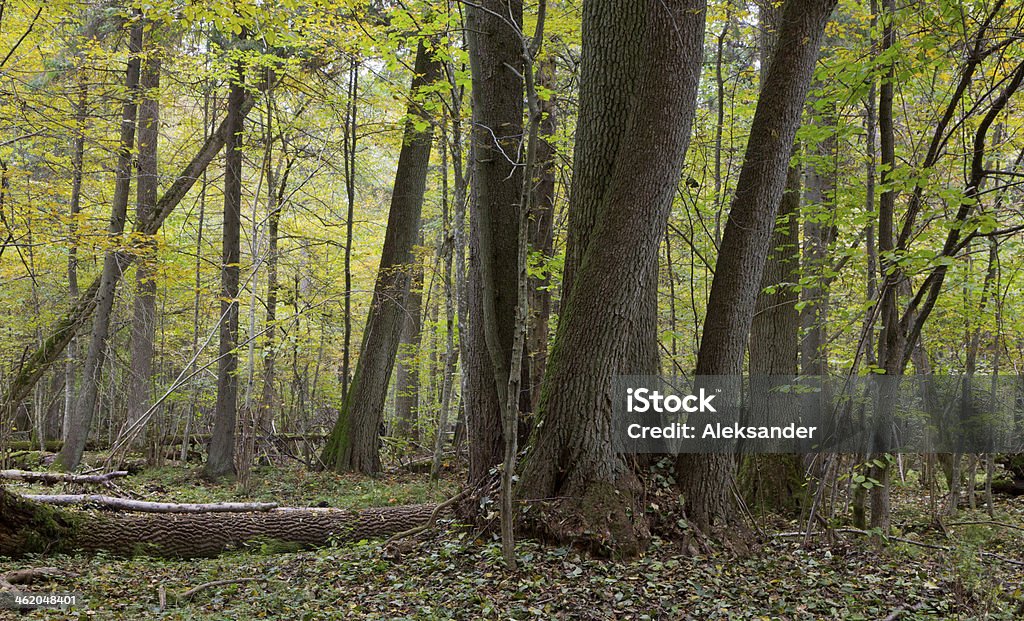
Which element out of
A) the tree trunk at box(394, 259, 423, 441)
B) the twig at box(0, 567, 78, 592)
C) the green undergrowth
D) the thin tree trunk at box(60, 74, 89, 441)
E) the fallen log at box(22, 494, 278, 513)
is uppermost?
the thin tree trunk at box(60, 74, 89, 441)

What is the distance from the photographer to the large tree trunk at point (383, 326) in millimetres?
11258

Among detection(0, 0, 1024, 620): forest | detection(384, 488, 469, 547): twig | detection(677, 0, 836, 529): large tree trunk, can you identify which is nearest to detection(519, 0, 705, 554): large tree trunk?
detection(0, 0, 1024, 620): forest

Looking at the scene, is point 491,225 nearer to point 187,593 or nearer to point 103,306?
point 187,593

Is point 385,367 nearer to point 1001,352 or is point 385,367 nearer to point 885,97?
point 885,97

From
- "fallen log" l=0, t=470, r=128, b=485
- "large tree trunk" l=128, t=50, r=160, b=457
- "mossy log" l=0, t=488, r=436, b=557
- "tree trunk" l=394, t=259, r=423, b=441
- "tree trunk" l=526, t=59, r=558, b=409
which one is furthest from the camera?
"tree trunk" l=394, t=259, r=423, b=441

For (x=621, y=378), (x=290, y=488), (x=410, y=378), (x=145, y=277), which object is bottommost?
(x=290, y=488)

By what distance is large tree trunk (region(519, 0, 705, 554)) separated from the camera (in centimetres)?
500

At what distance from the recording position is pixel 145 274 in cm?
1264

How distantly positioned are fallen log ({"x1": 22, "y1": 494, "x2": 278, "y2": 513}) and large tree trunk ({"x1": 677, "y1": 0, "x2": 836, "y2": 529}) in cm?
482

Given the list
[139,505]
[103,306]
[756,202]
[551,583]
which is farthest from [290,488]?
[756,202]

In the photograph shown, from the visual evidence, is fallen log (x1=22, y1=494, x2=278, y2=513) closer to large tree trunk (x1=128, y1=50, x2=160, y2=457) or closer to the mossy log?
the mossy log

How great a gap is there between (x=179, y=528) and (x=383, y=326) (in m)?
5.46

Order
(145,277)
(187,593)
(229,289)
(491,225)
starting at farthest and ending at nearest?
(145,277), (229,289), (491,225), (187,593)

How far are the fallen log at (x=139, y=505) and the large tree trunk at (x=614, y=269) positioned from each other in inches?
152
